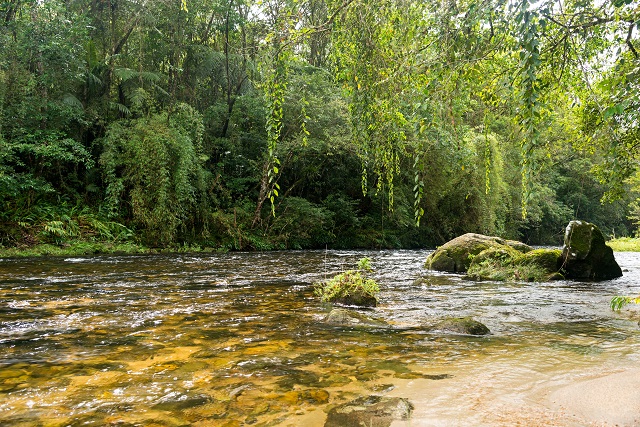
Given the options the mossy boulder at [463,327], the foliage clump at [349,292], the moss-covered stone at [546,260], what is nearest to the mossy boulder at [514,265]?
the moss-covered stone at [546,260]

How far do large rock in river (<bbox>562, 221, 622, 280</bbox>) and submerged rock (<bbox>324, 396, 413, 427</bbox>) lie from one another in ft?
31.8

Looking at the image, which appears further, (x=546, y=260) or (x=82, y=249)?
(x=82, y=249)

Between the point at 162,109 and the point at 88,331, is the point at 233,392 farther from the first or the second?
the point at 162,109

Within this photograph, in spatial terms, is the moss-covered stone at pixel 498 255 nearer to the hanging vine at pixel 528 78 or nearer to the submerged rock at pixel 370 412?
the hanging vine at pixel 528 78

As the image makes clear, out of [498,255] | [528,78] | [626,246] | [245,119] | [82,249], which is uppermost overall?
[245,119]

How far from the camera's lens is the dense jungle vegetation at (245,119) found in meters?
4.61

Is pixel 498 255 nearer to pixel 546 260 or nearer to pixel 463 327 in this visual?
pixel 546 260

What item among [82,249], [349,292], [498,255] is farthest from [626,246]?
[82,249]

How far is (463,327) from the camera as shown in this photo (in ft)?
17.7

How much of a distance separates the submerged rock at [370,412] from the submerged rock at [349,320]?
2470mm

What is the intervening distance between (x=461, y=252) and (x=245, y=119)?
13.0 meters

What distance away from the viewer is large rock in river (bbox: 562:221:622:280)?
11031 mm

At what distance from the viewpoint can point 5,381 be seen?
360 cm

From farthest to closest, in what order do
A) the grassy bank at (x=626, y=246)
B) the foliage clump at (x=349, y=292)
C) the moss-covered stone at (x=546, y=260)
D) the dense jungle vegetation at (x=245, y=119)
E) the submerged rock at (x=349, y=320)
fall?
1. the grassy bank at (x=626, y=246)
2. the moss-covered stone at (x=546, y=260)
3. the foliage clump at (x=349, y=292)
4. the submerged rock at (x=349, y=320)
5. the dense jungle vegetation at (x=245, y=119)
